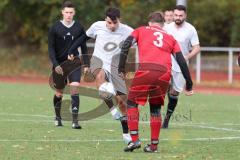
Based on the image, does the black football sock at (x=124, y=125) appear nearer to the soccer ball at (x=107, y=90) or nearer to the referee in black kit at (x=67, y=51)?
the soccer ball at (x=107, y=90)

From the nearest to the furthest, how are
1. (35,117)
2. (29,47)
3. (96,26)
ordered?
(96,26) → (35,117) → (29,47)

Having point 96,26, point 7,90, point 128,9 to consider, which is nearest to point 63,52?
point 96,26

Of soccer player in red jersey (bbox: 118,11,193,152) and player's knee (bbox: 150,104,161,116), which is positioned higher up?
soccer player in red jersey (bbox: 118,11,193,152)

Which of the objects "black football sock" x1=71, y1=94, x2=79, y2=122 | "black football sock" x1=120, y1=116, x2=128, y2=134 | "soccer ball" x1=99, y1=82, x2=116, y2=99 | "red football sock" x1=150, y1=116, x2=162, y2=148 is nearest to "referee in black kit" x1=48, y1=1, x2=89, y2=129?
"black football sock" x1=71, y1=94, x2=79, y2=122

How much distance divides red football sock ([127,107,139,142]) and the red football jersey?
681 mm

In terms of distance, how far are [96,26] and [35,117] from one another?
3946 mm

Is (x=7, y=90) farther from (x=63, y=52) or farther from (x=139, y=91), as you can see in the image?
(x=139, y=91)

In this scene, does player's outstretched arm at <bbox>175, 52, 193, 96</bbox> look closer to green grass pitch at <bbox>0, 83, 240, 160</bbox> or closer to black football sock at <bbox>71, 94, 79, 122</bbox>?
green grass pitch at <bbox>0, 83, 240, 160</bbox>

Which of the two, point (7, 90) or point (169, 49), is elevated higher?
point (169, 49)

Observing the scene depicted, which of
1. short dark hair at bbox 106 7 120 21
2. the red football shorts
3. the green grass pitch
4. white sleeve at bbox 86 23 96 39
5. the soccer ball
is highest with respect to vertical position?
short dark hair at bbox 106 7 120 21

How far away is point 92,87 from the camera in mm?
25969

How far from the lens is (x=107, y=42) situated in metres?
13.9

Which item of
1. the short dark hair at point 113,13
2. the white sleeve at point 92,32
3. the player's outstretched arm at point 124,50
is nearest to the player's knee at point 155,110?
the player's outstretched arm at point 124,50

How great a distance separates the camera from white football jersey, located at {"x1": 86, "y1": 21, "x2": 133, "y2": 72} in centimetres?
1375
